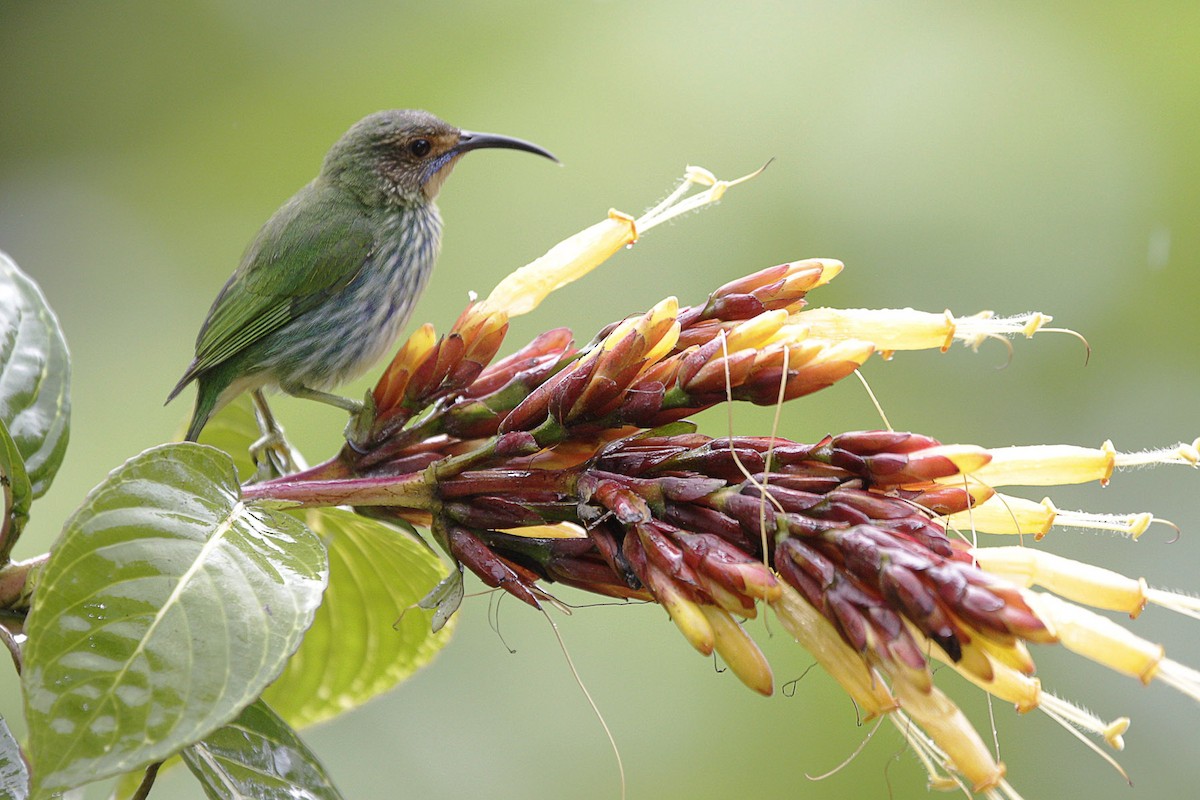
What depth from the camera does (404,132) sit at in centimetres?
306

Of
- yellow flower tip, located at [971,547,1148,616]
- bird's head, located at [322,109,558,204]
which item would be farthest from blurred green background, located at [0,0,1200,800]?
yellow flower tip, located at [971,547,1148,616]

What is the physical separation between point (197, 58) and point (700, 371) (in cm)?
534

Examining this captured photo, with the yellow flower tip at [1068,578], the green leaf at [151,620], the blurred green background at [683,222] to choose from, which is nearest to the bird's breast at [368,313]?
the green leaf at [151,620]

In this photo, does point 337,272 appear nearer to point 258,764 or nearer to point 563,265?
point 563,265

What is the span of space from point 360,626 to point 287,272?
956 millimetres

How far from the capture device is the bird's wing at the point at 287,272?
242 cm

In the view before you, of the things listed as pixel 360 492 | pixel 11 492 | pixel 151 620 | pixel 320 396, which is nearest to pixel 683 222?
pixel 320 396

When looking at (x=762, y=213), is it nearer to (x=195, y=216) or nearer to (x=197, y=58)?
A: (x=195, y=216)

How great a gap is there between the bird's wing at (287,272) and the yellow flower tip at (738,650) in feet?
4.66

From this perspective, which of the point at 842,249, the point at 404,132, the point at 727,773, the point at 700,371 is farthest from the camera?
the point at 842,249

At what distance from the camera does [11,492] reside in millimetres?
1431

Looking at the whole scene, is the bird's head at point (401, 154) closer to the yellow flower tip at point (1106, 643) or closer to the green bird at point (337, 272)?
the green bird at point (337, 272)

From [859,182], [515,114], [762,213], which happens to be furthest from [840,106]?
[515,114]

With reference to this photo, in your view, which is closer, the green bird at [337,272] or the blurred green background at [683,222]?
the green bird at [337,272]
